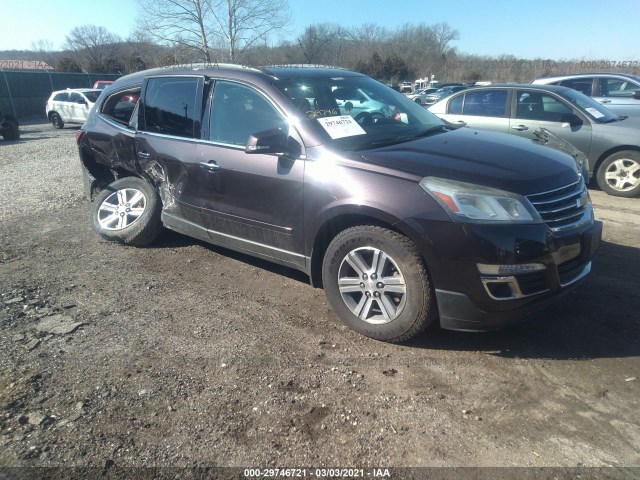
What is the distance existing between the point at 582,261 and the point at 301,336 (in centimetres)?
196

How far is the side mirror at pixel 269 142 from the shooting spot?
132 inches

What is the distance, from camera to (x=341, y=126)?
11.8 feet

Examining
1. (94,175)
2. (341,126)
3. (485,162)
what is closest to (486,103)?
(341,126)

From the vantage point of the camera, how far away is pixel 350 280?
3.26 m

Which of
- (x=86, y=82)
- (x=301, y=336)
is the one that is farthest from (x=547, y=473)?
(x=86, y=82)

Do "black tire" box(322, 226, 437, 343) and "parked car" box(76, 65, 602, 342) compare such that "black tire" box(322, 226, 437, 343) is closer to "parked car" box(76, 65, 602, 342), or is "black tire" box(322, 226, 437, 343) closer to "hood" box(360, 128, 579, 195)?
"parked car" box(76, 65, 602, 342)

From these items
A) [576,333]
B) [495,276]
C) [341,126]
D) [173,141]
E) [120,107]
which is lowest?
[576,333]

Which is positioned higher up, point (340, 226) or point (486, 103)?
point (486, 103)

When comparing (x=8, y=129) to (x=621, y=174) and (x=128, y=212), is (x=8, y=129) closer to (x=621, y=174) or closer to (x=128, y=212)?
(x=128, y=212)

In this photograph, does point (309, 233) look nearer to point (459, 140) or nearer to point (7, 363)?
point (459, 140)

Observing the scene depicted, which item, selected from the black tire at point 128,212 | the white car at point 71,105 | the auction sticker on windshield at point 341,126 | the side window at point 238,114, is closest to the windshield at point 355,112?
the auction sticker on windshield at point 341,126

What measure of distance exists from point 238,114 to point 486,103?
5346 millimetres

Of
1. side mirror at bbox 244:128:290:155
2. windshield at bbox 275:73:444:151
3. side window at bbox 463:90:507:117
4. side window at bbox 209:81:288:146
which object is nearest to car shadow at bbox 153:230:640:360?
windshield at bbox 275:73:444:151

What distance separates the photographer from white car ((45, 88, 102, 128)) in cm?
2022
